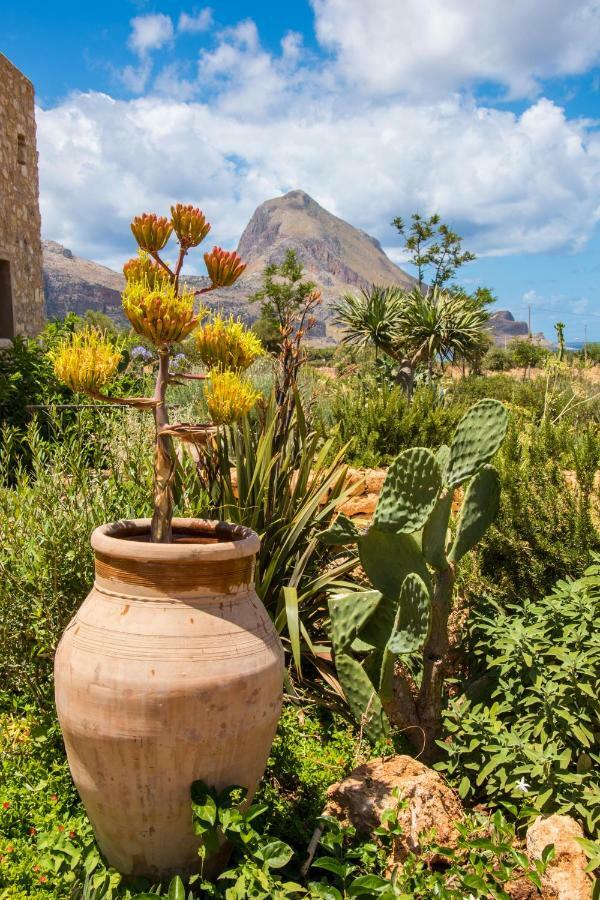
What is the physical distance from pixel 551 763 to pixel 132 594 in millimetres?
1513

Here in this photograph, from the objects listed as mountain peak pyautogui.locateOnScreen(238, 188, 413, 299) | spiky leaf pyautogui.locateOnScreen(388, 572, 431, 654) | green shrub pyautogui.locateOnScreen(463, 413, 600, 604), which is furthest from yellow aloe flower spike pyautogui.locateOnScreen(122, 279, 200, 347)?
mountain peak pyautogui.locateOnScreen(238, 188, 413, 299)

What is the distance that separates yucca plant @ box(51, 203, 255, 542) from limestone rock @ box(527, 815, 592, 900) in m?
1.43

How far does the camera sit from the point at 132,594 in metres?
2.10

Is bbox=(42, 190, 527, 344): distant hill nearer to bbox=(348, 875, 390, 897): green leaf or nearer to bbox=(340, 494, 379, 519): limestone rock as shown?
bbox=(340, 494, 379, 519): limestone rock

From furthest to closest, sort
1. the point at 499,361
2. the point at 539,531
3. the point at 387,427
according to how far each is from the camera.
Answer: the point at 499,361
the point at 387,427
the point at 539,531

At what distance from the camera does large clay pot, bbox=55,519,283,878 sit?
77.9 inches

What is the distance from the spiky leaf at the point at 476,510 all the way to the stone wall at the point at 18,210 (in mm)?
7248

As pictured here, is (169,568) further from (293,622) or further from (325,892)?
(293,622)

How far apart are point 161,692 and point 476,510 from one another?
1.57 m

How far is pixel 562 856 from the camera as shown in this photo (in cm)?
213

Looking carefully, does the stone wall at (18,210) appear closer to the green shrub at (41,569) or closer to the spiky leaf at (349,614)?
the green shrub at (41,569)

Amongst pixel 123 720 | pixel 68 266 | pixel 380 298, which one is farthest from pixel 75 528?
pixel 68 266

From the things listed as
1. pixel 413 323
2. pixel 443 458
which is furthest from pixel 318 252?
pixel 443 458

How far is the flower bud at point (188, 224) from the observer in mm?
2322
